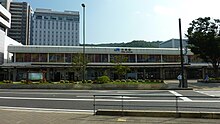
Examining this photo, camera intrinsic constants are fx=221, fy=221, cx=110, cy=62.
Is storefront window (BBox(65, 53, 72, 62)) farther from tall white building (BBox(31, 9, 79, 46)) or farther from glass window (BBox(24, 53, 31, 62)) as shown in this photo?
tall white building (BBox(31, 9, 79, 46))

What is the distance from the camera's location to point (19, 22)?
12481 centimetres

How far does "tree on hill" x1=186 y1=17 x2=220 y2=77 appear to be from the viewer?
34469 mm

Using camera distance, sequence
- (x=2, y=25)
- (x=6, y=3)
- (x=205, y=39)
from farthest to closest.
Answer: (x=6, y=3)
(x=2, y=25)
(x=205, y=39)

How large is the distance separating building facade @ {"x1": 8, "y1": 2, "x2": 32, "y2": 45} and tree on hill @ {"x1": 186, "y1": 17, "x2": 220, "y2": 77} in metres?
106

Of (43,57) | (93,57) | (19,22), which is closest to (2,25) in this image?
(43,57)

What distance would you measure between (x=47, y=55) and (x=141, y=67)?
21.6m

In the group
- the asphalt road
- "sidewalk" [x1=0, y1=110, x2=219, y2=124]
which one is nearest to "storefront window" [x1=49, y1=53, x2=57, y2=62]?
the asphalt road

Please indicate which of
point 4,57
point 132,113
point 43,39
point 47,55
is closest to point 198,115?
point 132,113

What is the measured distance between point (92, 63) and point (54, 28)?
3713 inches

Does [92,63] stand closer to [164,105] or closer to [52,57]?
[52,57]

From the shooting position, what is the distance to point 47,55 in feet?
165

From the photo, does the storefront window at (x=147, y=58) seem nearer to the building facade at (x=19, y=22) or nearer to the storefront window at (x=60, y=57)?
the storefront window at (x=60, y=57)

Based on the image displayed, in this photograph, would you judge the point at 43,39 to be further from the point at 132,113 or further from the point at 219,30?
the point at 132,113

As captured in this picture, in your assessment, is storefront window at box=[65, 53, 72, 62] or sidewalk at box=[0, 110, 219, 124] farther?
storefront window at box=[65, 53, 72, 62]
